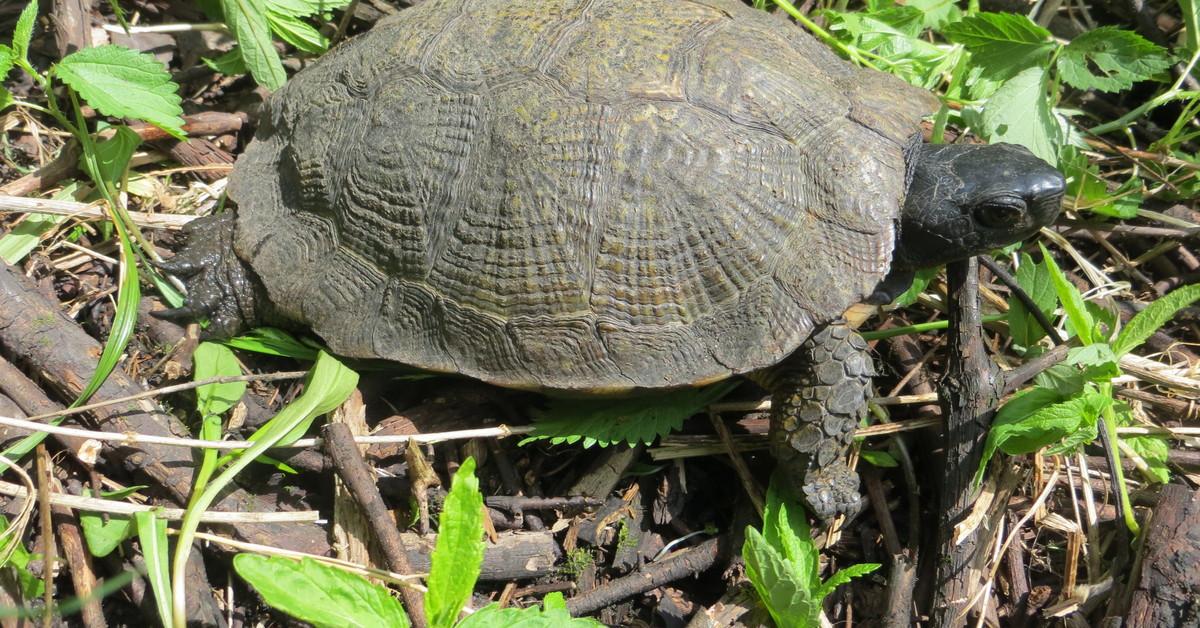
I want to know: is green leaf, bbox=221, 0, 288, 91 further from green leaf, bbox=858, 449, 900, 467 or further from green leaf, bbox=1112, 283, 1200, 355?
green leaf, bbox=1112, 283, 1200, 355

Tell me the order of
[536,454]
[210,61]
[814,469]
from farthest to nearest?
[210,61]
[536,454]
[814,469]

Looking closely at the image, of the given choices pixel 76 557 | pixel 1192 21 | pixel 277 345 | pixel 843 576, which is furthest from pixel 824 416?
pixel 1192 21

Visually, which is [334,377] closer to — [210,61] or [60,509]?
[60,509]

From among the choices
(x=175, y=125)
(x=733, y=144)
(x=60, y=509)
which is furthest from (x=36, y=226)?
(x=733, y=144)

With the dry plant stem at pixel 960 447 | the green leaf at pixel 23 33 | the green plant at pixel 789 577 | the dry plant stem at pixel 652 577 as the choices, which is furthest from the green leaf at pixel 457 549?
the green leaf at pixel 23 33

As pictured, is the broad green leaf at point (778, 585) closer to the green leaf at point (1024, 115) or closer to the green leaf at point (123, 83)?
the green leaf at point (1024, 115)

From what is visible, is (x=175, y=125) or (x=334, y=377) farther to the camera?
(x=175, y=125)
